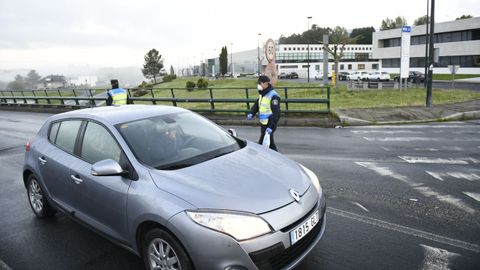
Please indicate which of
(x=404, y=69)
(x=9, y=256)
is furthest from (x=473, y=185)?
(x=404, y=69)

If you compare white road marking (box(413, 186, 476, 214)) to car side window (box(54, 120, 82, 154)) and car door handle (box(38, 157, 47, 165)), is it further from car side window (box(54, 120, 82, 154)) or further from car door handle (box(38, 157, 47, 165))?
car door handle (box(38, 157, 47, 165))

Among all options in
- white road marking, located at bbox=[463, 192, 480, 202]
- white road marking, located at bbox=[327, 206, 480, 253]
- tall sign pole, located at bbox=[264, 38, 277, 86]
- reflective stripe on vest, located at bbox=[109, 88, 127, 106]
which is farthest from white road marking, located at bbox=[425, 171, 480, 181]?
tall sign pole, located at bbox=[264, 38, 277, 86]

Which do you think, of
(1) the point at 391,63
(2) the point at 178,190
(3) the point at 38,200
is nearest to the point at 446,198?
(2) the point at 178,190

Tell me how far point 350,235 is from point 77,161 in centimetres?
317

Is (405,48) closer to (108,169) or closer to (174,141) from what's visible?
(174,141)

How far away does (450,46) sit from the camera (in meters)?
53.8

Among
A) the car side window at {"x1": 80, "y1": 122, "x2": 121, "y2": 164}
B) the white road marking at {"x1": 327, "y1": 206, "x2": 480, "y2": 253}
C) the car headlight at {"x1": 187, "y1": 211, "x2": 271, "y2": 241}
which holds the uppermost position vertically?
the car side window at {"x1": 80, "y1": 122, "x2": 121, "y2": 164}

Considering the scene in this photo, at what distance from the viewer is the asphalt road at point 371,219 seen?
3787 mm

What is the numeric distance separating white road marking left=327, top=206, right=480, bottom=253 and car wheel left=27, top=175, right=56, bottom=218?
3773mm

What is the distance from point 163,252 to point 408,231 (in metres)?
2.82

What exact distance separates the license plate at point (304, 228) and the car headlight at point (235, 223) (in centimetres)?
28

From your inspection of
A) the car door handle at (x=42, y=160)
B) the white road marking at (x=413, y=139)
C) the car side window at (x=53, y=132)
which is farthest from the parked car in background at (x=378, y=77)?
the car door handle at (x=42, y=160)

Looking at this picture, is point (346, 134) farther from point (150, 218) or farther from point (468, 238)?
point (150, 218)

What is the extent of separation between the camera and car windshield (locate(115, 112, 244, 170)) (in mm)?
3709
